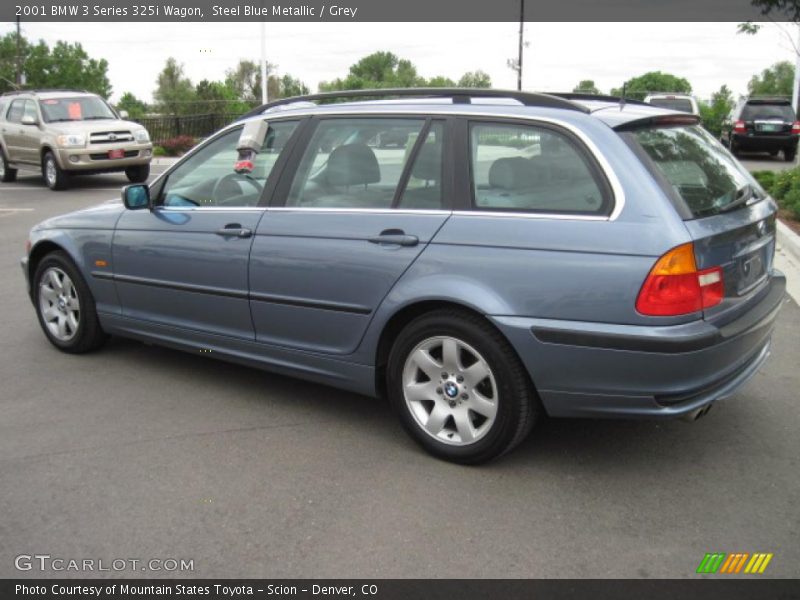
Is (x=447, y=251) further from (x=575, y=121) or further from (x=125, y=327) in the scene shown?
(x=125, y=327)

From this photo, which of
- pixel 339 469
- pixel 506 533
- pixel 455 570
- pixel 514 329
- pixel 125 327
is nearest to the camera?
pixel 455 570

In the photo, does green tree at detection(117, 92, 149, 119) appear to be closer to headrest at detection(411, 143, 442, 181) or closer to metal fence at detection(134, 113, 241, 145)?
metal fence at detection(134, 113, 241, 145)

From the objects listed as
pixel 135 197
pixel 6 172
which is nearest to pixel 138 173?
pixel 6 172

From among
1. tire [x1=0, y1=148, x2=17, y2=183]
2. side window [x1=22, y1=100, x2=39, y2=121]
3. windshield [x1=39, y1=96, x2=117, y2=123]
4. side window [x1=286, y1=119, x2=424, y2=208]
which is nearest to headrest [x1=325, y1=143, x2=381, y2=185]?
side window [x1=286, y1=119, x2=424, y2=208]

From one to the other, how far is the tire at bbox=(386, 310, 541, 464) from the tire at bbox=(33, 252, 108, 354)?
8.28ft

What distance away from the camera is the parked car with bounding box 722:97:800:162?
70.3ft

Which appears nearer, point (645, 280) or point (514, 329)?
point (645, 280)

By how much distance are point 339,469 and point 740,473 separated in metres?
1.86

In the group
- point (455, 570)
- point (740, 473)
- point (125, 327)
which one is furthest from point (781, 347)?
point (125, 327)

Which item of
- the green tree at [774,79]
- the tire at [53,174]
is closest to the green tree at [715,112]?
the tire at [53,174]

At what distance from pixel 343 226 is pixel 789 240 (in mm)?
6473

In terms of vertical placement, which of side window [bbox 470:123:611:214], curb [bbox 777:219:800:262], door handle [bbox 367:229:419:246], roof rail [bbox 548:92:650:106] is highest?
roof rail [bbox 548:92:650:106]

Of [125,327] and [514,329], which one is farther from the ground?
[514,329]

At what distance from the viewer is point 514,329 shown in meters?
3.72
